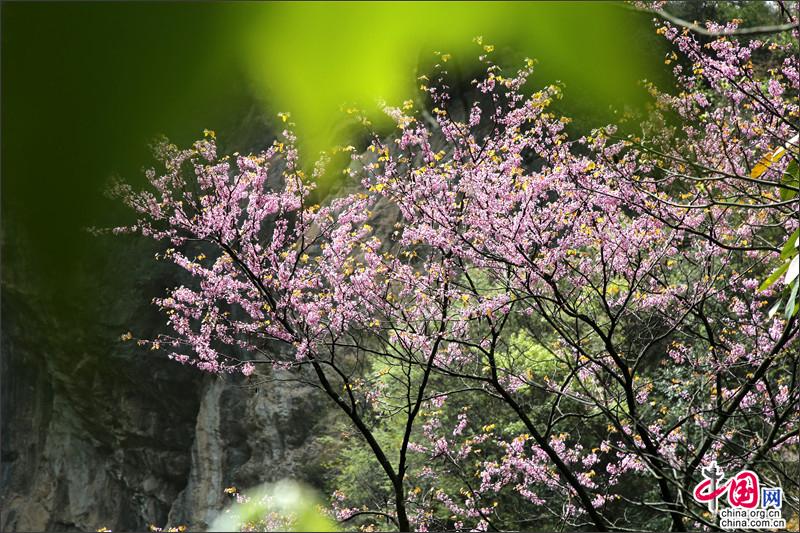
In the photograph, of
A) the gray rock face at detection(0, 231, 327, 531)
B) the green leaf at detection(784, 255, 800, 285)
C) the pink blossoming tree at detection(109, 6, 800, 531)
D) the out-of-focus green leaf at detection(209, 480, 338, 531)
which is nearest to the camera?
the out-of-focus green leaf at detection(209, 480, 338, 531)

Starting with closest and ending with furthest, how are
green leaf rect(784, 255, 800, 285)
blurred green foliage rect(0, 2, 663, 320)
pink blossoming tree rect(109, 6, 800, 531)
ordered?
1. blurred green foliage rect(0, 2, 663, 320)
2. green leaf rect(784, 255, 800, 285)
3. pink blossoming tree rect(109, 6, 800, 531)

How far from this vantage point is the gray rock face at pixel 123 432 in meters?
14.5

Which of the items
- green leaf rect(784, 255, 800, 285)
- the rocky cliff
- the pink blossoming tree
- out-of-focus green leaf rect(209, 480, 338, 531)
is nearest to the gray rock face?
the rocky cliff

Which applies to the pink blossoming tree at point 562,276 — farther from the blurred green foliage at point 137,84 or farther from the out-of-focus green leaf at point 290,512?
the blurred green foliage at point 137,84

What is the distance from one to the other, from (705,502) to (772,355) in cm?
131

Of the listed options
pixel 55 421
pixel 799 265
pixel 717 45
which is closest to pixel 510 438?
pixel 717 45

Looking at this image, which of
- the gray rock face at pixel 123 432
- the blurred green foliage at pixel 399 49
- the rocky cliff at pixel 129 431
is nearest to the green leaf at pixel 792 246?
the blurred green foliage at pixel 399 49

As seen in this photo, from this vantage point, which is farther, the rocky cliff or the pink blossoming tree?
the rocky cliff

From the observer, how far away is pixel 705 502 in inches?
198

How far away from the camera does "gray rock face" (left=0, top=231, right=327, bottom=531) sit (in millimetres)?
14492

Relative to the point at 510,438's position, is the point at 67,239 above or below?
below

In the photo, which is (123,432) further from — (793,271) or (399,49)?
(399,49)

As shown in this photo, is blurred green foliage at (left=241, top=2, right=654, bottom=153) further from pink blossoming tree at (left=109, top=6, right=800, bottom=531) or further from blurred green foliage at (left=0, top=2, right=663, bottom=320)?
pink blossoming tree at (left=109, top=6, right=800, bottom=531)

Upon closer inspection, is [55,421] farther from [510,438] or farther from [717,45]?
[717,45]
